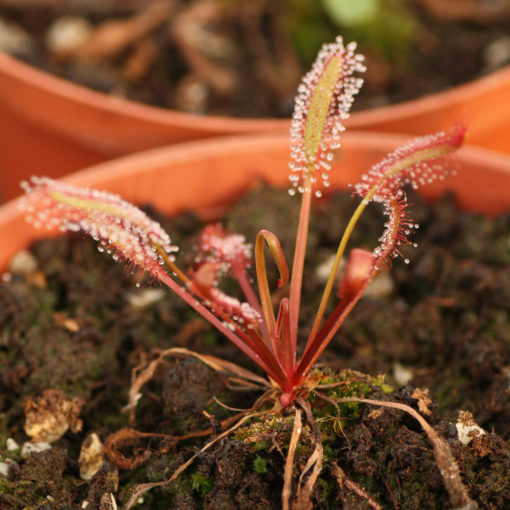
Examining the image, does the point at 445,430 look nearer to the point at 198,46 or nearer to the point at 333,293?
the point at 333,293

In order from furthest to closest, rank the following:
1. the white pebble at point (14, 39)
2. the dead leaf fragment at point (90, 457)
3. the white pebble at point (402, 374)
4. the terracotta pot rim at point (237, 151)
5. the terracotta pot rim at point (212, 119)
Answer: the white pebble at point (14, 39) → the terracotta pot rim at point (212, 119) → the terracotta pot rim at point (237, 151) → the white pebble at point (402, 374) → the dead leaf fragment at point (90, 457)

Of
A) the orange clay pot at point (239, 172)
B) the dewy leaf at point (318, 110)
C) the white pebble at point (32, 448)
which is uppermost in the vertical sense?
the orange clay pot at point (239, 172)

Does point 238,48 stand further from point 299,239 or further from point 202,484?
point 202,484

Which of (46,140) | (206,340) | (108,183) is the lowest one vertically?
(206,340)

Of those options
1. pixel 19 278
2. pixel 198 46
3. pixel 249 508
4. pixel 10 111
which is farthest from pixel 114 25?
pixel 249 508

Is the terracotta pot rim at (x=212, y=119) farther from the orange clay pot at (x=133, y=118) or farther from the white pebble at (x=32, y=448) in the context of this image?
the white pebble at (x=32, y=448)

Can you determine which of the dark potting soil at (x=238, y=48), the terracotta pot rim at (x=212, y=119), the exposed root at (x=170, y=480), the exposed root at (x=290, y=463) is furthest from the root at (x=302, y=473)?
the dark potting soil at (x=238, y=48)

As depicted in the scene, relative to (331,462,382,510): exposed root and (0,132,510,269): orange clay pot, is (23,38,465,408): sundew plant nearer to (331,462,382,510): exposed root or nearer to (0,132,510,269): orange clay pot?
(331,462,382,510): exposed root
